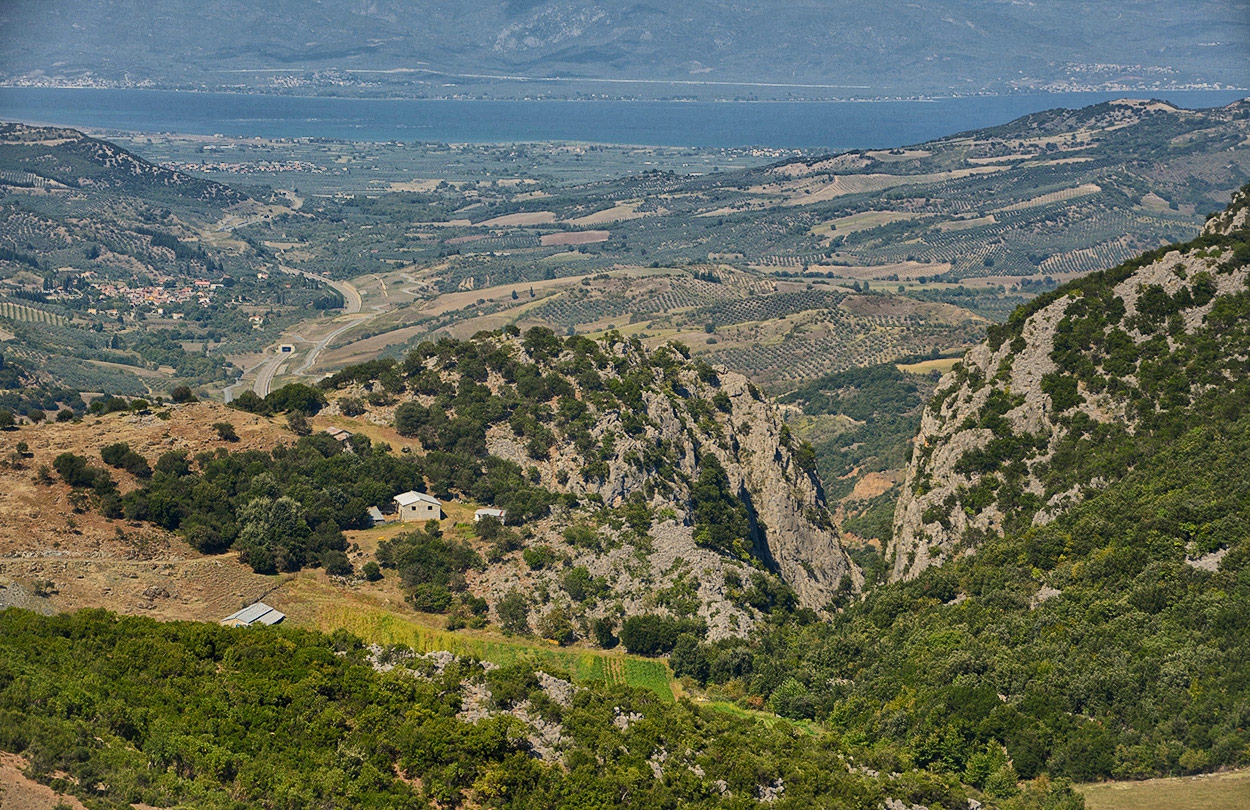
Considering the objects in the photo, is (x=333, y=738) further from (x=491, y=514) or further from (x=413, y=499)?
(x=413, y=499)

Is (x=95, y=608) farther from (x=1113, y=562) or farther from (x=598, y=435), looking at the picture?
(x=1113, y=562)

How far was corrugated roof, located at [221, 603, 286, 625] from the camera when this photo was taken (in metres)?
60.8

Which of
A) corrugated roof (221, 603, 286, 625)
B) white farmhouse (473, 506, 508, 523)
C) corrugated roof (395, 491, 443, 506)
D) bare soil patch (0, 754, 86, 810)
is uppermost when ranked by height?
bare soil patch (0, 754, 86, 810)

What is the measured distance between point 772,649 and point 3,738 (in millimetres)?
43204

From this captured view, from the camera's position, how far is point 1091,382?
265ft

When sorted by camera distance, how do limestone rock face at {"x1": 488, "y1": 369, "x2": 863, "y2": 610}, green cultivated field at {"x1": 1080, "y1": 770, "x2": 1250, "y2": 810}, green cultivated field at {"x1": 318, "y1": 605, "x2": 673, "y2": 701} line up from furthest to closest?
1. limestone rock face at {"x1": 488, "y1": 369, "x2": 863, "y2": 610}
2. green cultivated field at {"x1": 318, "y1": 605, "x2": 673, "y2": 701}
3. green cultivated field at {"x1": 1080, "y1": 770, "x2": 1250, "y2": 810}

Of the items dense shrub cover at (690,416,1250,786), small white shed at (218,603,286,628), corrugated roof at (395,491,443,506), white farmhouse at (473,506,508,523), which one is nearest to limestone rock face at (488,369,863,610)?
→ white farmhouse at (473,506,508,523)

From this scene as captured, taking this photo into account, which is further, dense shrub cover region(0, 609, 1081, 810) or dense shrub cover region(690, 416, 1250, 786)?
dense shrub cover region(690, 416, 1250, 786)

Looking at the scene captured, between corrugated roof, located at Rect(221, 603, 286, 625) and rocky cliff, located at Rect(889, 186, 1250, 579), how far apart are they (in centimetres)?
4255

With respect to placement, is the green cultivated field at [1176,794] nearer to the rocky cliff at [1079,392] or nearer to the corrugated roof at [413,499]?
the rocky cliff at [1079,392]

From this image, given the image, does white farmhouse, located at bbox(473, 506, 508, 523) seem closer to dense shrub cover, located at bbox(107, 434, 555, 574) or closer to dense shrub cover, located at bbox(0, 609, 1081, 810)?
dense shrub cover, located at bbox(107, 434, 555, 574)

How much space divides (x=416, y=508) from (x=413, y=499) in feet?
2.16

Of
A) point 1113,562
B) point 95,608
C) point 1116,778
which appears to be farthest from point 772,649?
point 95,608

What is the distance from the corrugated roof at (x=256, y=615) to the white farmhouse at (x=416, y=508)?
1662 centimetres
